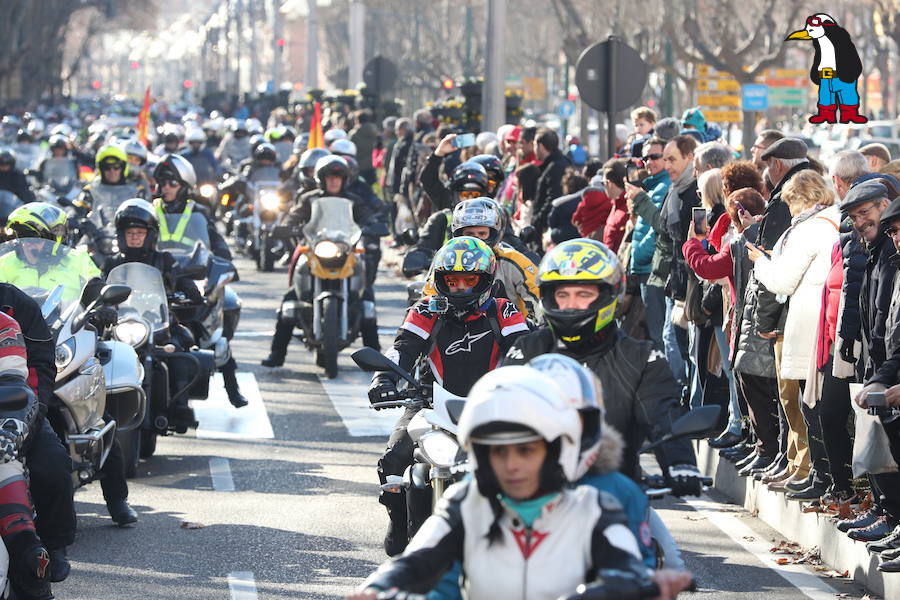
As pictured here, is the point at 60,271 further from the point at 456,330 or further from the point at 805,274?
the point at 805,274

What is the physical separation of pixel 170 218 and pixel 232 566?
5.65 meters

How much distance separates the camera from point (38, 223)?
9906mm

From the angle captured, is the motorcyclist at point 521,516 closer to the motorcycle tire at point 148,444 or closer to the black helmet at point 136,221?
the black helmet at point 136,221

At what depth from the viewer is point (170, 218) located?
46.5 ft

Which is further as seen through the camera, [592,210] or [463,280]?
[592,210]

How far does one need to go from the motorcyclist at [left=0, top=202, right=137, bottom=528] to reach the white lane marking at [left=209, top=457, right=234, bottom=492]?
105 centimetres

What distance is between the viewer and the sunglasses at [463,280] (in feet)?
26.8

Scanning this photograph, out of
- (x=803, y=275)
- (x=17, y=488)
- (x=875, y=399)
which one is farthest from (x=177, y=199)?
(x=875, y=399)

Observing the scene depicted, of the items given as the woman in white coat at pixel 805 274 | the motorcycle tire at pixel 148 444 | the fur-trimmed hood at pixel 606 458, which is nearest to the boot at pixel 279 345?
the motorcycle tire at pixel 148 444

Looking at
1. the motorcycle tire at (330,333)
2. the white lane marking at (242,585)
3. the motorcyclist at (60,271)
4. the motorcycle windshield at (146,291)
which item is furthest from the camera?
the motorcycle tire at (330,333)

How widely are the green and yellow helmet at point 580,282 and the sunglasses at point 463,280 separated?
2.02 m

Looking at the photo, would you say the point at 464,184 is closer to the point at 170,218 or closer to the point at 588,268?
the point at 170,218

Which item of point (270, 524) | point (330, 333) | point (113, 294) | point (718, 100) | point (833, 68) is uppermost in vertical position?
point (833, 68)

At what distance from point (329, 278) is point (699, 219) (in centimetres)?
492
